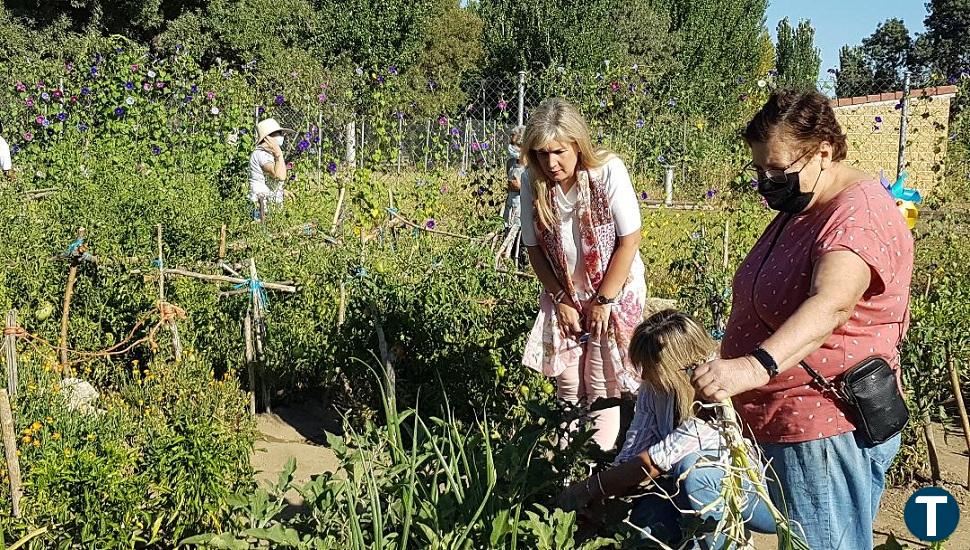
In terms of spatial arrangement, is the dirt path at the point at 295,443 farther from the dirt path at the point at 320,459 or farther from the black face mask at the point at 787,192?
the black face mask at the point at 787,192

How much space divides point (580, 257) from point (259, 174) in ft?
17.0

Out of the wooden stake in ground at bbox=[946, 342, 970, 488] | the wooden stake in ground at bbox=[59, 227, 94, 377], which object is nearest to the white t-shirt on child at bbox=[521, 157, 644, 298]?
the wooden stake in ground at bbox=[946, 342, 970, 488]

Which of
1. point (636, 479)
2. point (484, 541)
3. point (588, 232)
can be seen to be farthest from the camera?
point (588, 232)

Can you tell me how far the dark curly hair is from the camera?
184 cm

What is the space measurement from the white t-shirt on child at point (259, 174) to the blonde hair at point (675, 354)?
5.62m

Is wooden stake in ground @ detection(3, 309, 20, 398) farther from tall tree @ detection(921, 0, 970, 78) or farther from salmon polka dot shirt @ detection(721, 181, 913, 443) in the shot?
tall tree @ detection(921, 0, 970, 78)

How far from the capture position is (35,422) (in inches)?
124

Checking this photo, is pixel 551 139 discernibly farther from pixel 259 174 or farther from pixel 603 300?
pixel 259 174

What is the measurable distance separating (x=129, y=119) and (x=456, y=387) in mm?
6603

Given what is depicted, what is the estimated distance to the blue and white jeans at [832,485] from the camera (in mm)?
1892

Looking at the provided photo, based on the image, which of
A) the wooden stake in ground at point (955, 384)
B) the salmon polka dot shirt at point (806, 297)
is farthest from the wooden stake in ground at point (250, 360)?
the wooden stake in ground at point (955, 384)

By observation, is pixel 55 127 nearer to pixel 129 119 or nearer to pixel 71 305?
pixel 129 119

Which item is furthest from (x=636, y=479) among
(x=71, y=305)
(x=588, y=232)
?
(x=71, y=305)

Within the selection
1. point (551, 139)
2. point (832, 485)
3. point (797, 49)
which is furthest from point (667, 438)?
point (797, 49)
